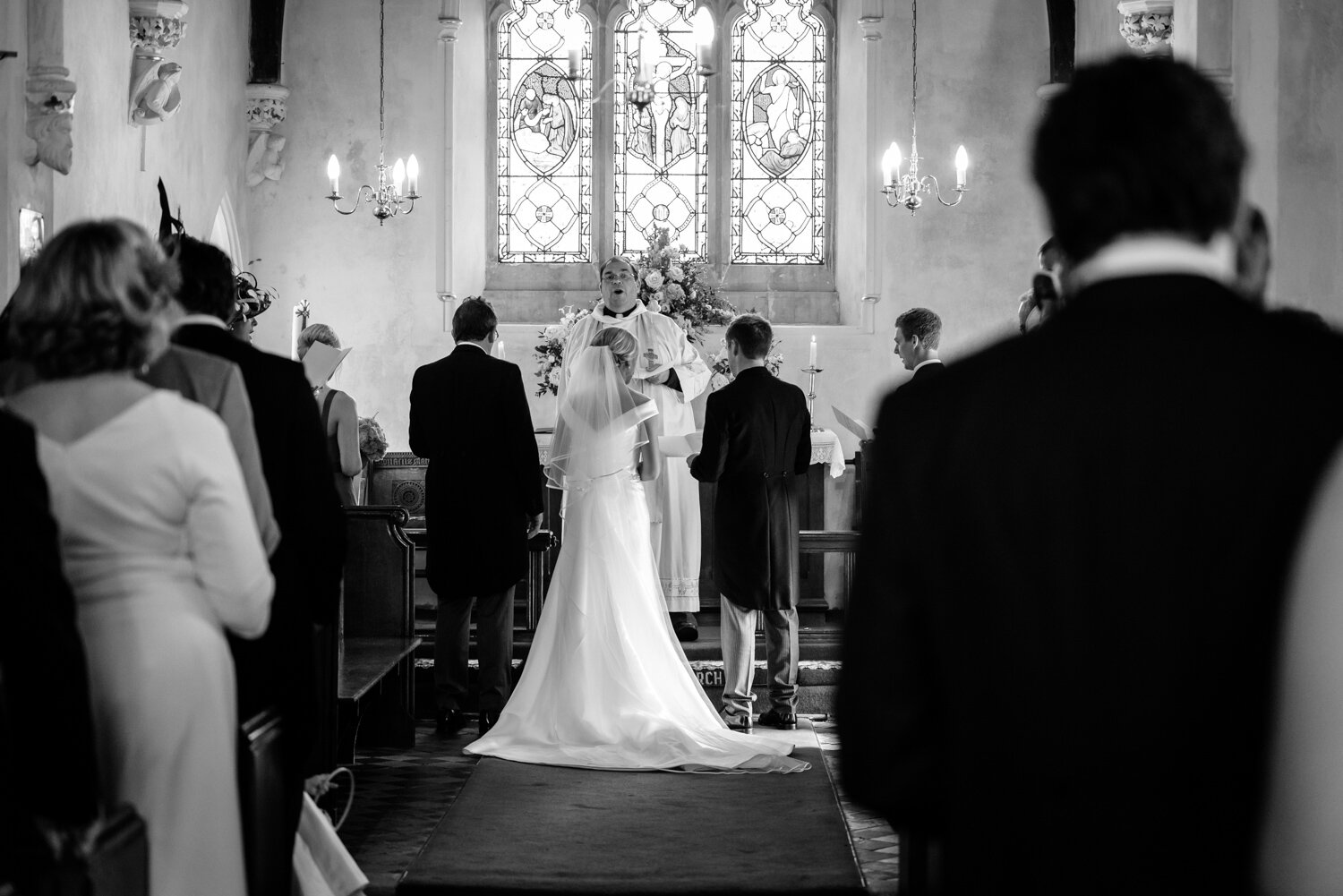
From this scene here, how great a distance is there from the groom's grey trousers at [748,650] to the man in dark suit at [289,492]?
3.50 metres

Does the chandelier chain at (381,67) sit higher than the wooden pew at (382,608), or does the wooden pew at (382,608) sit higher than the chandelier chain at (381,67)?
the chandelier chain at (381,67)

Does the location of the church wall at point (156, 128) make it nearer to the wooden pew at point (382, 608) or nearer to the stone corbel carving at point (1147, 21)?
the wooden pew at point (382, 608)

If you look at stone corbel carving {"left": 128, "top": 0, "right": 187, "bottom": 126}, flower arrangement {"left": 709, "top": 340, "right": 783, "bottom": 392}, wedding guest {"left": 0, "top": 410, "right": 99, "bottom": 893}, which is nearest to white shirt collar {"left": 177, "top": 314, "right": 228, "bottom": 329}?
wedding guest {"left": 0, "top": 410, "right": 99, "bottom": 893}

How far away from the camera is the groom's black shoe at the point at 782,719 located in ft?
22.3

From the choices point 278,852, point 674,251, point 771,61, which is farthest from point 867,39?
point 278,852

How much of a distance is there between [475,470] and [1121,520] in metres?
5.01

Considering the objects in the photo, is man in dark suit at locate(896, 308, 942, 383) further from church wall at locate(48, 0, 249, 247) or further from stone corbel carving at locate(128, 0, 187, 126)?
stone corbel carving at locate(128, 0, 187, 126)

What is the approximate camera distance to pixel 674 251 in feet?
33.5

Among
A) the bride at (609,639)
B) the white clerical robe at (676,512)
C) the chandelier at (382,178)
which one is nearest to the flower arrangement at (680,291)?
the chandelier at (382,178)

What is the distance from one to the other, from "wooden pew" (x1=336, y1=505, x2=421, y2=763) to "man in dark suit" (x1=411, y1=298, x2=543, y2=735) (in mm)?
132

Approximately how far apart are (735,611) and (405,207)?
18.1 ft

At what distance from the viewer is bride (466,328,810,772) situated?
19.7 feet

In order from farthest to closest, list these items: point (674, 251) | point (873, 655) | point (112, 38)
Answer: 1. point (674, 251)
2. point (112, 38)
3. point (873, 655)

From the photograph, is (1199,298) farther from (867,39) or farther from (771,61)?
(771,61)
